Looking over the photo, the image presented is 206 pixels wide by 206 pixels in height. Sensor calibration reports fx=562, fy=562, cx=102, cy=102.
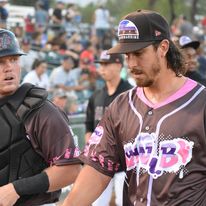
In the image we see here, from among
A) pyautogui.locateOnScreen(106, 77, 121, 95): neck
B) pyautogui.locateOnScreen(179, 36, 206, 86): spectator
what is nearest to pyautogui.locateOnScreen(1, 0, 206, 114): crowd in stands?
pyautogui.locateOnScreen(106, 77, 121, 95): neck

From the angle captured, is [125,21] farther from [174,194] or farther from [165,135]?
[174,194]

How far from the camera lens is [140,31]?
3.14 meters

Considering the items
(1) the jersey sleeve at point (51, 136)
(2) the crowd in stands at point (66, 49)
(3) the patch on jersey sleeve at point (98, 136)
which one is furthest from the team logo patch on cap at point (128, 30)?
(2) the crowd in stands at point (66, 49)

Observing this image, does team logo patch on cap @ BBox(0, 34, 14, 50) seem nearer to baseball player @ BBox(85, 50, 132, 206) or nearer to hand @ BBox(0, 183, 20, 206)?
hand @ BBox(0, 183, 20, 206)

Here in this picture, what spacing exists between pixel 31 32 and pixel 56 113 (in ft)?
41.0

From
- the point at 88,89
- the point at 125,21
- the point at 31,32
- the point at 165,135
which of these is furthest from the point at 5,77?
the point at 31,32

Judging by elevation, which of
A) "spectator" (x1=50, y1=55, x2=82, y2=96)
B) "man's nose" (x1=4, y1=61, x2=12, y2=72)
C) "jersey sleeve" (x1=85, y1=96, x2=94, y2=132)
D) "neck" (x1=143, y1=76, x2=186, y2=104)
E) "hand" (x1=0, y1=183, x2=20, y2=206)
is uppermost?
"man's nose" (x1=4, y1=61, x2=12, y2=72)

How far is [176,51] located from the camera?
3285mm

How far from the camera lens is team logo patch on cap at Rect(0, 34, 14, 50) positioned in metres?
3.69

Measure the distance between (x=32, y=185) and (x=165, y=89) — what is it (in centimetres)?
105

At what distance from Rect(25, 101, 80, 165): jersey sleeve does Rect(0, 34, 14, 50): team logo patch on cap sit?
0.47 m

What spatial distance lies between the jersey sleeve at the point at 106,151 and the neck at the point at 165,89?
0.95 feet

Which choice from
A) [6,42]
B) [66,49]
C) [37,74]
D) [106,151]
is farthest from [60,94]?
[106,151]

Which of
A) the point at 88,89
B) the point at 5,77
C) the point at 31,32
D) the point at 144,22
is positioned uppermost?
Result: the point at 144,22
